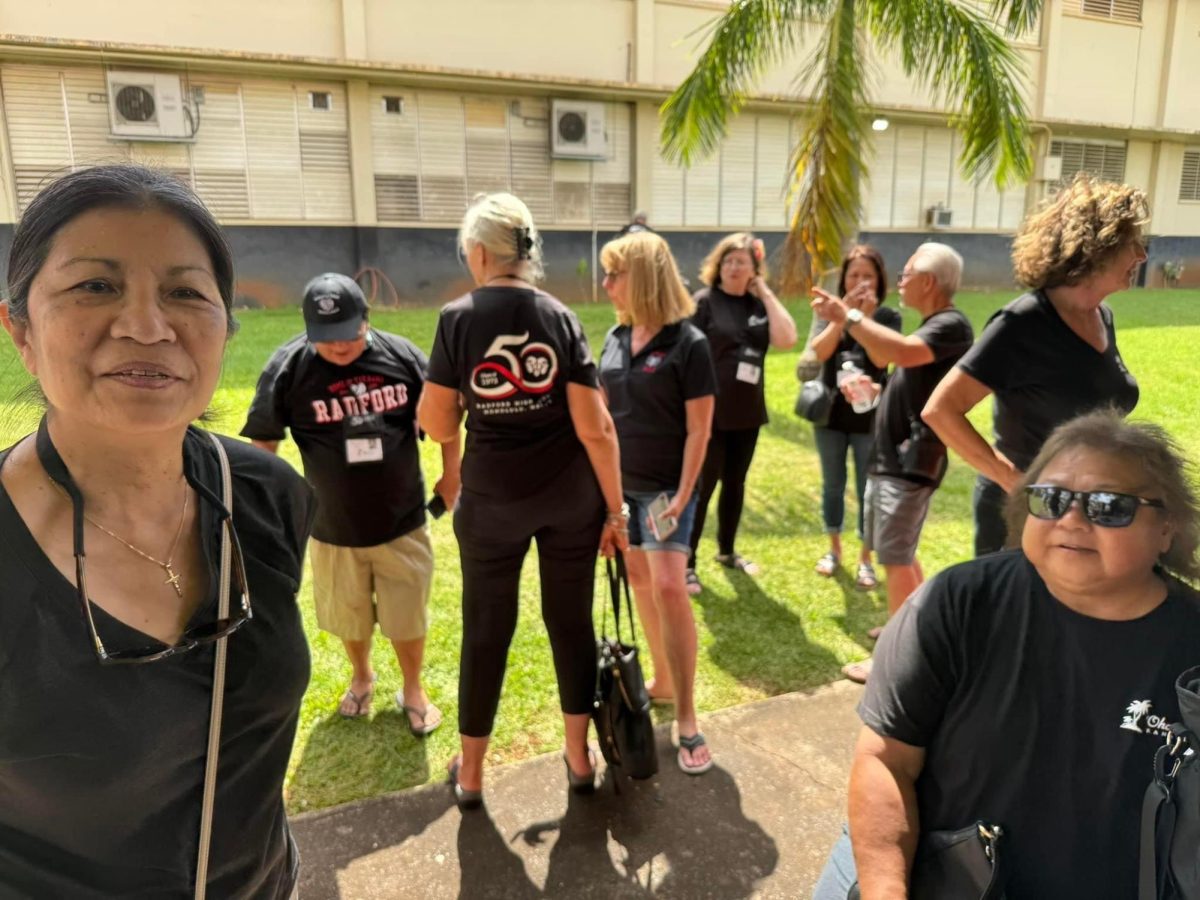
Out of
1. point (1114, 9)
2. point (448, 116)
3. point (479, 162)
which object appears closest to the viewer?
point (448, 116)

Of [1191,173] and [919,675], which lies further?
[1191,173]

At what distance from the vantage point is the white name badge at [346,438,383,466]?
10.5 feet

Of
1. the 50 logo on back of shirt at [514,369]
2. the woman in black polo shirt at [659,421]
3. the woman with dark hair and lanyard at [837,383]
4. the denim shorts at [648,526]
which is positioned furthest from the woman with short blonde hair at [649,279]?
the woman with dark hair and lanyard at [837,383]

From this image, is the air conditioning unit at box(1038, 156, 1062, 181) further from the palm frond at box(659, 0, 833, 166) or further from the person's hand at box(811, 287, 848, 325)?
the person's hand at box(811, 287, 848, 325)

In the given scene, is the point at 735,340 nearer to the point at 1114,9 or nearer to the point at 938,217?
the point at 938,217

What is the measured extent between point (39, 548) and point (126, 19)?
16277mm

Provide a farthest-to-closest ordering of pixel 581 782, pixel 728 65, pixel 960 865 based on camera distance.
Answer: pixel 728 65, pixel 581 782, pixel 960 865

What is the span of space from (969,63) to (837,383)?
196 inches

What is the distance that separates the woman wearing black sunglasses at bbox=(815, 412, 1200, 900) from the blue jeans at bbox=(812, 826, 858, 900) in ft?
0.55

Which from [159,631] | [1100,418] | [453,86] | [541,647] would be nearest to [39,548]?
[159,631]

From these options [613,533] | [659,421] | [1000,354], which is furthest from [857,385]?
[613,533]

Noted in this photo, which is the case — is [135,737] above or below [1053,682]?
above

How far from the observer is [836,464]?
5.02 m

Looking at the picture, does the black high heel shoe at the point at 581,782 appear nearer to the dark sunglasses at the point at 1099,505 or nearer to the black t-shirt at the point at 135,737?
the black t-shirt at the point at 135,737
